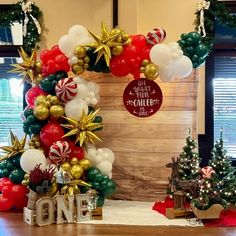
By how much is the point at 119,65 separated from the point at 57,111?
0.76 metres

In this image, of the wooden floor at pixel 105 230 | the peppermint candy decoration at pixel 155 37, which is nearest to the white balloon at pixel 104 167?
the wooden floor at pixel 105 230

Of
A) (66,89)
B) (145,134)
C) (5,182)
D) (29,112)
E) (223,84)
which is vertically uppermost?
(223,84)

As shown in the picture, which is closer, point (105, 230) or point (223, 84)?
point (105, 230)

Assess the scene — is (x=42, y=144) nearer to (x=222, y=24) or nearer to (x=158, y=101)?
(x=158, y=101)

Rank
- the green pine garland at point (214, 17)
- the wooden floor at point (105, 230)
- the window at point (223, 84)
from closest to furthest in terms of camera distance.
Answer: the wooden floor at point (105, 230)
the green pine garland at point (214, 17)
the window at point (223, 84)

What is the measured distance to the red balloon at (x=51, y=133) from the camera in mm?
3900

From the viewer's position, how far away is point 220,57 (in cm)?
498

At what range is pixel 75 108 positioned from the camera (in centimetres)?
386

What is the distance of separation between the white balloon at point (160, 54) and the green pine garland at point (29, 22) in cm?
174

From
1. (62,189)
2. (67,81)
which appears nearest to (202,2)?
(67,81)

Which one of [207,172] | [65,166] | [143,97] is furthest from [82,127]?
[207,172]

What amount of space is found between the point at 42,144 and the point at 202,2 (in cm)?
252

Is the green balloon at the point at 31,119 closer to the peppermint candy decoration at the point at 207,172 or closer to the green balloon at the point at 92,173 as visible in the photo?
the green balloon at the point at 92,173

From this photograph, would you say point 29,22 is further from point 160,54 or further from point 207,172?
point 207,172
